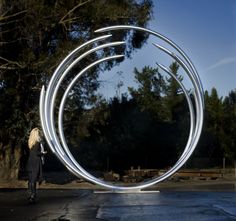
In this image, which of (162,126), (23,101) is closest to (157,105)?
(162,126)

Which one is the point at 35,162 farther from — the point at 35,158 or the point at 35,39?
the point at 35,39

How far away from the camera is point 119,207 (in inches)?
554

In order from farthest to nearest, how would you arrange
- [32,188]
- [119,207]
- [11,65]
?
[11,65]
[32,188]
[119,207]

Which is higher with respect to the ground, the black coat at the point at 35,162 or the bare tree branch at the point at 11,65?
the bare tree branch at the point at 11,65

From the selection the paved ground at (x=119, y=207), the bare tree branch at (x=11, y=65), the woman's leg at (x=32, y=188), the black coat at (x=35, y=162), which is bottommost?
the paved ground at (x=119, y=207)

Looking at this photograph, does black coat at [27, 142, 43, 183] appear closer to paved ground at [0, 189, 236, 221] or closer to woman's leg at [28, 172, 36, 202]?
woman's leg at [28, 172, 36, 202]

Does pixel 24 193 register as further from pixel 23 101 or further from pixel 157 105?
pixel 157 105

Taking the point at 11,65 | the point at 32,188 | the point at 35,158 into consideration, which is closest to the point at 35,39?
the point at 11,65

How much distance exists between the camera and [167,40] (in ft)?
50.0

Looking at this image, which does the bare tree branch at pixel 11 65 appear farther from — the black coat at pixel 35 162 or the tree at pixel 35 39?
the black coat at pixel 35 162

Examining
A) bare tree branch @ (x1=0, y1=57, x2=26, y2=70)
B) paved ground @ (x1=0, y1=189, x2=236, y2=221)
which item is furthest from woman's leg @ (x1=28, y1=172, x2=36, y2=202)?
bare tree branch @ (x1=0, y1=57, x2=26, y2=70)

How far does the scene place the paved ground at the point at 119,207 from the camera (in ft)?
40.2

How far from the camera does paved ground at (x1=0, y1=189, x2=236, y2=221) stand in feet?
40.2

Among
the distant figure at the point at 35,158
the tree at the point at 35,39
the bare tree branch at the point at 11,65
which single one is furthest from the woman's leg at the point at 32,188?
the bare tree branch at the point at 11,65
